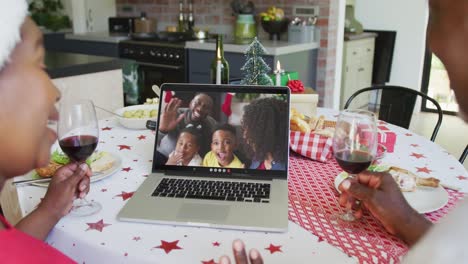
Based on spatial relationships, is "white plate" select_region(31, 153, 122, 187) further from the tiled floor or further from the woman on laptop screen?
the tiled floor

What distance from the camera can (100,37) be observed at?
4.26 m

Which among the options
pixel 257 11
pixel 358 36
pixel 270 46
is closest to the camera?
pixel 270 46

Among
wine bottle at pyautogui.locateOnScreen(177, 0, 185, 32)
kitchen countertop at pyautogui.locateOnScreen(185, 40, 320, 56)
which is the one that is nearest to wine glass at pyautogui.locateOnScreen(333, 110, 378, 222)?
kitchen countertop at pyautogui.locateOnScreen(185, 40, 320, 56)

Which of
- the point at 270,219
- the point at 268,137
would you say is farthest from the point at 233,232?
the point at 268,137

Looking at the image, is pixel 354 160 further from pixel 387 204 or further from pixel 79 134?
pixel 79 134

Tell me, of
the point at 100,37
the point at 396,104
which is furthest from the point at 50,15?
the point at 396,104

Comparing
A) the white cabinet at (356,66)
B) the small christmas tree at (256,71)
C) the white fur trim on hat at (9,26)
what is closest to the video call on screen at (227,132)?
the small christmas tree at (256,71)

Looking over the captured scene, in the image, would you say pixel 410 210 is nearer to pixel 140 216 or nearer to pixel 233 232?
pixel 233 232

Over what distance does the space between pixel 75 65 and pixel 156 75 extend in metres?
1.59

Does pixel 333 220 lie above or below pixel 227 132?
below

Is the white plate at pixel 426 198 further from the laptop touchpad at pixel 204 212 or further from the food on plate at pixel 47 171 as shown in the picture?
the food on plate at pixel 47 171

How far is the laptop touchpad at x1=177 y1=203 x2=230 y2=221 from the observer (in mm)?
1001

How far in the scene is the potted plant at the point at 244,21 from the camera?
3.79 metres

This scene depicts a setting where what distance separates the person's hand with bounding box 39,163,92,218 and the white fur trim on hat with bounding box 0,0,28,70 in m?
0.46
